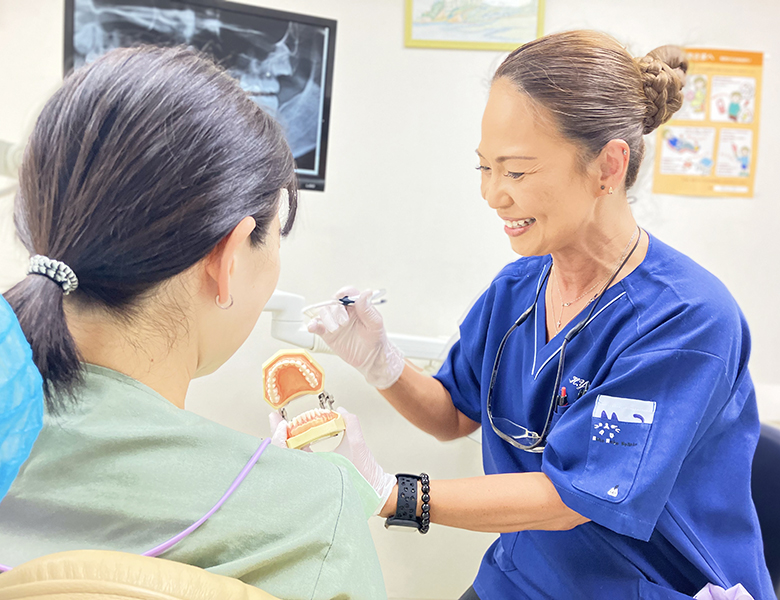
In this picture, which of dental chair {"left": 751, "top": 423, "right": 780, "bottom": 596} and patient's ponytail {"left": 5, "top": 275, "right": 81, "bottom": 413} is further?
dental chair {"left": 751, "top": 423, "right": 780, "bottom": 596}

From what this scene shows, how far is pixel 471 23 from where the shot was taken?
1596 millimetres

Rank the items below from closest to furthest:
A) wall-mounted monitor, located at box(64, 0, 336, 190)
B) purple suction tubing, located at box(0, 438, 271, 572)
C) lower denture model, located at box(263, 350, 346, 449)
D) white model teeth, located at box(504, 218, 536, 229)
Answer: purple suction tubing, located at box(0, 438, 271, 572) < white model teeth, located at box(504, 218, 536, 229) < lower denture model, located at box(263, 350, 346, 449) < wall-mounted monitor, located at box(64, 0, 336, 190)

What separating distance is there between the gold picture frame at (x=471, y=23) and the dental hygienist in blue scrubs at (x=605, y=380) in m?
0.61

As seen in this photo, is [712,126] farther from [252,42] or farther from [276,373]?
[276,373]

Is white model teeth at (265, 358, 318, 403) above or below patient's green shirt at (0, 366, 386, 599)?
below

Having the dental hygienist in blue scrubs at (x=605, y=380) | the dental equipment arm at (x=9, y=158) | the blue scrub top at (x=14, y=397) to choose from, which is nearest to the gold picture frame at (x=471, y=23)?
the dental hygienist in blue scrubs at (x=605, y=380)

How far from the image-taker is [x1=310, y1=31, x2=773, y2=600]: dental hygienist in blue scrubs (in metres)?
0.89

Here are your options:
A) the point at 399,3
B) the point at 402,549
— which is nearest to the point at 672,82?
the point at 399,3

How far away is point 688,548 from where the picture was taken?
0.96m

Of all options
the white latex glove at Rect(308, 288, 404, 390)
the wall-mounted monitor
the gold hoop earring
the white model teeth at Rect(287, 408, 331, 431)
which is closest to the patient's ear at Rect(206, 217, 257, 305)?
the gold hoop earring

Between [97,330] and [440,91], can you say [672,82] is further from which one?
[97,330]

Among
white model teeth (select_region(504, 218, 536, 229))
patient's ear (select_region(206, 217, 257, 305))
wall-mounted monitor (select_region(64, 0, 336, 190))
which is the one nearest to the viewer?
patient's ear (select_region(206, 217, 257, 305))

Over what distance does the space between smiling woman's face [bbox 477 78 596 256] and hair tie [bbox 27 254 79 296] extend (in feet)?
2.35

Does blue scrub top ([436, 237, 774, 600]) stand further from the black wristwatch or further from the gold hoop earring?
the gold hoop earring
